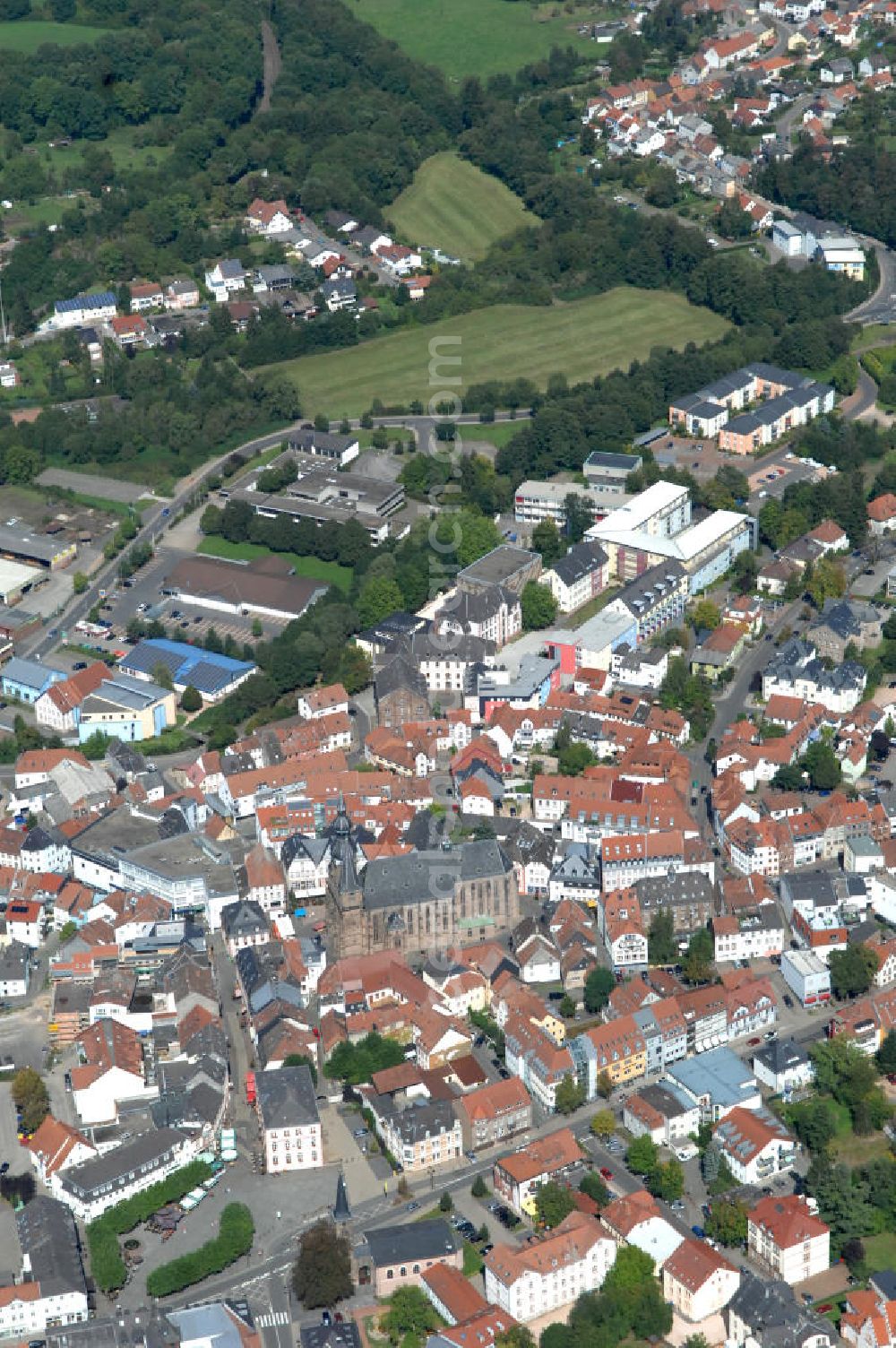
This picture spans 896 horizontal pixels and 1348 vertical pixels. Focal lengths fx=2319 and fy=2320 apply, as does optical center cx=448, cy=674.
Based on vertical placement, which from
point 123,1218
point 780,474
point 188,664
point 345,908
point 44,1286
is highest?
point 345,908

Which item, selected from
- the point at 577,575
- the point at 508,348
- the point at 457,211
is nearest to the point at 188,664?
the point at 577,575

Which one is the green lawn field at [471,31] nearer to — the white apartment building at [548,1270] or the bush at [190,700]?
the bush at [190,700]

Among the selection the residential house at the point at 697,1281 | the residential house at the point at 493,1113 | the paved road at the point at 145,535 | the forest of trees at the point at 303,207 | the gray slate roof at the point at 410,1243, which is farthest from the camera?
the forest of trees at the point at 303,207

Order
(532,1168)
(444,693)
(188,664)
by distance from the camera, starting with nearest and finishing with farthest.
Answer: (532,1168) → (444,693) → (188,664)

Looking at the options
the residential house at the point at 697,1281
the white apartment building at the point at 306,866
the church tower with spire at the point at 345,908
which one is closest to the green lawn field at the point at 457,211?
the white apartment building at the point at 306,866

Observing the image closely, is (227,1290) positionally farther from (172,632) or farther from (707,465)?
(707,465)

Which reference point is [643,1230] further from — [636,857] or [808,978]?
[636,857]

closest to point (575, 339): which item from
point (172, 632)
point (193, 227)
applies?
point (193, 227)
